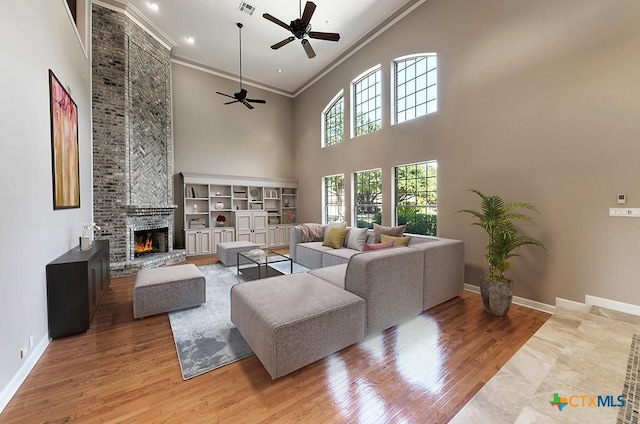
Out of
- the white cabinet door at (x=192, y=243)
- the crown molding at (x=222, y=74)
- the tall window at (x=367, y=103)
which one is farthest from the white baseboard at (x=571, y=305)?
the crown molding at (x=222, y=74)

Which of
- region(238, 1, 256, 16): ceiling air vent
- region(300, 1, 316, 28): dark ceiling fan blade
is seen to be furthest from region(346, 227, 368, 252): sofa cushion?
region(238, 1, 256, 16): ceiling air vent

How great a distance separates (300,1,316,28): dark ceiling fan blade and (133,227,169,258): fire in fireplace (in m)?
5.17

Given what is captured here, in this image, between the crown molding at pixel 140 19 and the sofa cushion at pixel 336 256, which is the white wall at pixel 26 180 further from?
the sofa cushion at pixel 336 256

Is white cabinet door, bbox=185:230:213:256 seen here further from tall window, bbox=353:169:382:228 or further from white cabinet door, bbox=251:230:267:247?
tall window, bbox=353:169:382:228

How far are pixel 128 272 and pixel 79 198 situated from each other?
1.67 meters

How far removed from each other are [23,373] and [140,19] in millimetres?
6272

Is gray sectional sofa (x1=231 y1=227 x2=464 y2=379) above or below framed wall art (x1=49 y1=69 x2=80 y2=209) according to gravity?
below

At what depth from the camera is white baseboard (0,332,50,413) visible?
1.64 metres

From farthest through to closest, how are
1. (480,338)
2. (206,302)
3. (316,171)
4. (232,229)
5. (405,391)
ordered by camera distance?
(316,171) → (232,229) → (206,302) → (480,338) → (405,391)

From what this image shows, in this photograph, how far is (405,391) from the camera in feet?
5.86

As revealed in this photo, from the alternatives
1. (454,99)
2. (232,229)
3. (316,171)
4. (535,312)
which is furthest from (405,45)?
(232,229)

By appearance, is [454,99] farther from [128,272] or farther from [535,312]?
[128,272]

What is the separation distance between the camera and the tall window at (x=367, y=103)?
18.1ft

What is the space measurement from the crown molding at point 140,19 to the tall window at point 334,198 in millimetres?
5036
